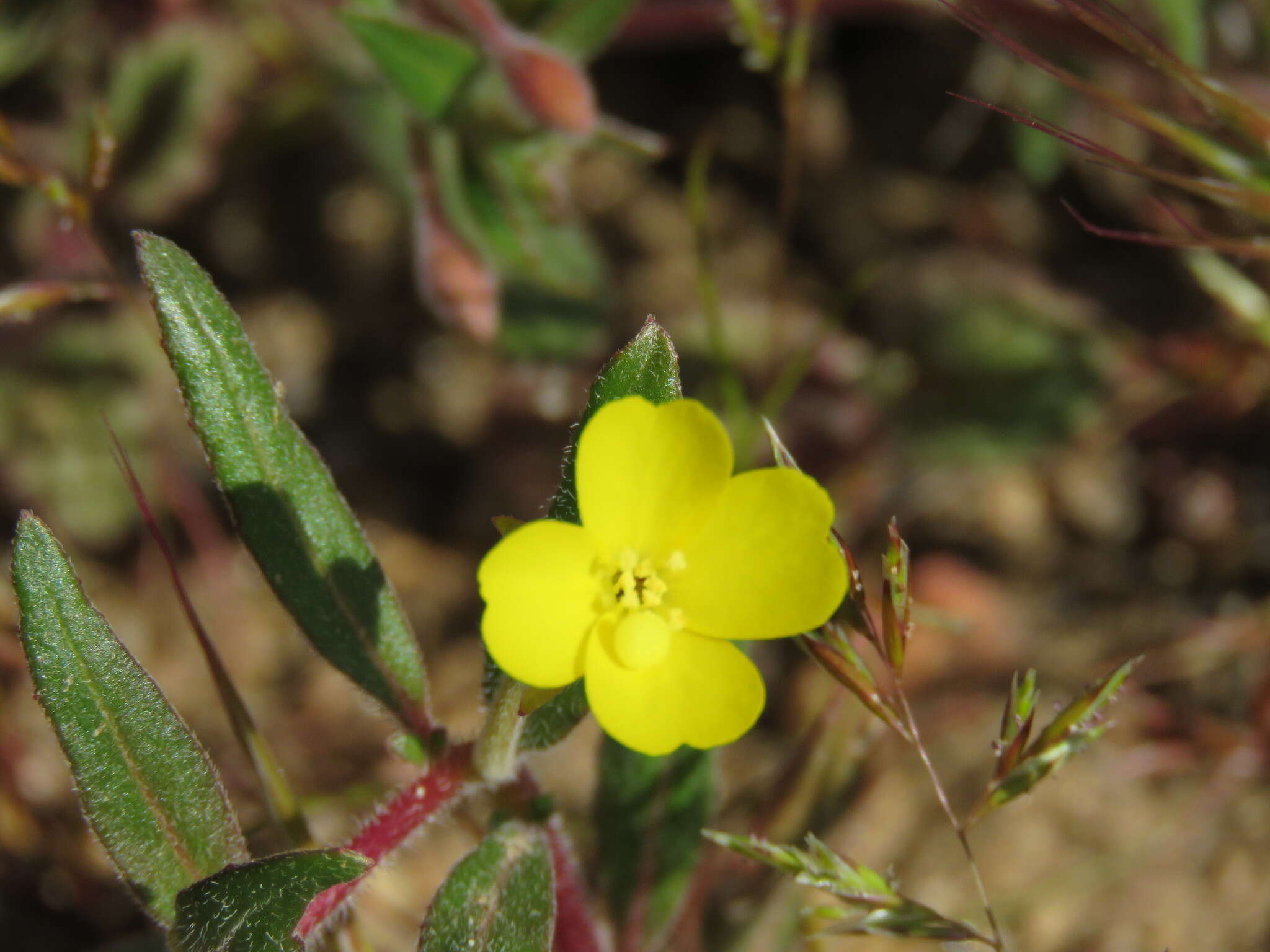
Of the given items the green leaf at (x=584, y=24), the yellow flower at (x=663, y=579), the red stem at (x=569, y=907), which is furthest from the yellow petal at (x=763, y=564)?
the green leaf at (x=584, y=24)

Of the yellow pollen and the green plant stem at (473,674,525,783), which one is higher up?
the yellow pollen

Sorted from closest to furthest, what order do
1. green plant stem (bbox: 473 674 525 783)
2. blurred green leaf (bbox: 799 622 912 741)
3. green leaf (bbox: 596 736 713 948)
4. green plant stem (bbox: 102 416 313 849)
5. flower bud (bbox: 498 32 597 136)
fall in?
green plant stem (bbox: 473 674 525 783), blurred green leaf (bbox: 799 622 912 741), green plant stem (bbox: 102 416 313 849), green leaf (bbox: 596 736 713 948), flower bud (bbox: 498 32 597 136)

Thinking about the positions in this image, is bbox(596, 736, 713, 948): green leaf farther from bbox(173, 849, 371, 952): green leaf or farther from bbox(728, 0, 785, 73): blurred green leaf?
bbox(728, 0, 785, 73): blurred green leaf

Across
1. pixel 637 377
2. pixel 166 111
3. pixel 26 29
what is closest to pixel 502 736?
pixel 637 377

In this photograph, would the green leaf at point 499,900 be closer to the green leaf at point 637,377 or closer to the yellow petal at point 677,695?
the green leaf at point 637,377

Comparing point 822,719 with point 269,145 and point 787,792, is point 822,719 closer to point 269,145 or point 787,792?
point 787,792

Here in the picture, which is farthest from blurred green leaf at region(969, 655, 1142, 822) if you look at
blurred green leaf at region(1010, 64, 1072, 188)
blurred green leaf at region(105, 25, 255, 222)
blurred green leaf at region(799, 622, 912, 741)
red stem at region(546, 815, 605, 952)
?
blurred green leaf at region(105, 25, 255, 222)

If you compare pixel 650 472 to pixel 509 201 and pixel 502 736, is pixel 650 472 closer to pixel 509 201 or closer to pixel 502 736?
pixel 502 736

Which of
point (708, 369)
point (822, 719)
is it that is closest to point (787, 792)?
point (822, 719)
